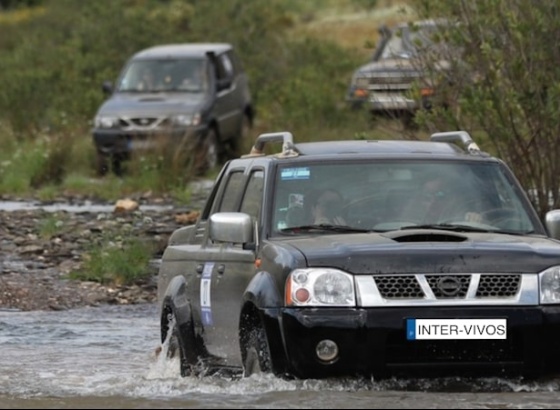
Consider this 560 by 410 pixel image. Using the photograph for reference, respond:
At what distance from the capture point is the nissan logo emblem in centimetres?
884

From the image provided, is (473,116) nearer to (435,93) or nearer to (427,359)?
(435,93)

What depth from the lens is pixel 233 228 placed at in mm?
9586

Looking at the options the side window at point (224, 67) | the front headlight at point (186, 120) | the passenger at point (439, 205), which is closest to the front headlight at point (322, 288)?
the passenger at point (439, 205)

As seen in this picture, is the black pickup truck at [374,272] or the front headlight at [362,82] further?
the front headlight at [362,82]

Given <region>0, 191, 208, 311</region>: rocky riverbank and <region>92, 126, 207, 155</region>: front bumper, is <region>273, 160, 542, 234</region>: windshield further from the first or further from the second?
<region>92, 126, 207, 155</region>: front bumper

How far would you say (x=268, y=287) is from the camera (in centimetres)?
899

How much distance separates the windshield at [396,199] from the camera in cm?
975

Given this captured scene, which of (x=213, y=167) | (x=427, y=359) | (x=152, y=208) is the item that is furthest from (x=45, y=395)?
(x=213, y=167)

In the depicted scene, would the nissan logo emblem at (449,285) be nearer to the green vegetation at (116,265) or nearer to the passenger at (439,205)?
the passenger at (439,205)

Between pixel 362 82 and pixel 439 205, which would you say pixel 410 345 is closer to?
pixel 439 205

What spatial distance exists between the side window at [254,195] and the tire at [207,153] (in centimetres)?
1515

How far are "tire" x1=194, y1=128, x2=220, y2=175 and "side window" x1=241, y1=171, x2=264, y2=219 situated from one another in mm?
15155

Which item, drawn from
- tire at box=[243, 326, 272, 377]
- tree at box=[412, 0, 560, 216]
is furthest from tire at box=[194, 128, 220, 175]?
tire at box=[243, 326, 272, 377]

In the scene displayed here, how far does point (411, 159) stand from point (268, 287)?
5.09 feet
